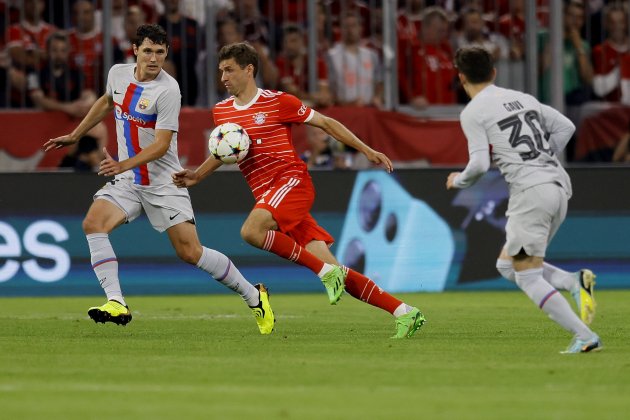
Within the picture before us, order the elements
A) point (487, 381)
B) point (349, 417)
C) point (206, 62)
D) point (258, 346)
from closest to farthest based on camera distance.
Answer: point (349, 417), point (487, 381), point (258, 346), point (206, 62)

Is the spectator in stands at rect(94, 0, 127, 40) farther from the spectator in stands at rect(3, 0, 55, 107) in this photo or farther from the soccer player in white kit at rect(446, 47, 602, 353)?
the soccer player in white kit at rect(446, 47, 602, 353)

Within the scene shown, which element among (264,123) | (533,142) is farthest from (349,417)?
(264,123)

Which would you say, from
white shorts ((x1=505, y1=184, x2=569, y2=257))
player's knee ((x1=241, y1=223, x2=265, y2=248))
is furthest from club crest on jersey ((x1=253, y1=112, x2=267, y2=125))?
white shorts ((x1=505, y1=184, x2=569, y2=257))

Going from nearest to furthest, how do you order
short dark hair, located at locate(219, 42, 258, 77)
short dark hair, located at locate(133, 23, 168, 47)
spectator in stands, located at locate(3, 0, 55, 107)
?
short dark hair, located at locate(219, 42, 258, 77), short dark hair, located at locate(133, 23, 168, 47), spectator in stands, located at locate(3, 0, 55, 107)

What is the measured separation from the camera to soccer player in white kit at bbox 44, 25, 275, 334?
11.1 m

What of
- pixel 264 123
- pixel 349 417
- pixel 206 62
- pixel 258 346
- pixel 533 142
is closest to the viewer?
pixel 349 417

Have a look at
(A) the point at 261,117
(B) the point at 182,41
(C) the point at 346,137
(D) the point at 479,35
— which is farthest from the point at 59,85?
(C) the point at 346,137

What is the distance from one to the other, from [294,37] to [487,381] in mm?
10020

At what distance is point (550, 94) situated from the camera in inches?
698

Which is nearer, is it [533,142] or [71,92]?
[533,142]

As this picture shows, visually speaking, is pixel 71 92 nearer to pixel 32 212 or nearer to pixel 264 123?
pixel 32 212

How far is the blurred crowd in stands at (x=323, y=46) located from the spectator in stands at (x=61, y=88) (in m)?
0.01

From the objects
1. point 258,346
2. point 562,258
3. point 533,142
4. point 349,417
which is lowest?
point 562,258

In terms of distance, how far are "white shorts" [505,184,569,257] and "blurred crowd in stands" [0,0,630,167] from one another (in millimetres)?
8434
